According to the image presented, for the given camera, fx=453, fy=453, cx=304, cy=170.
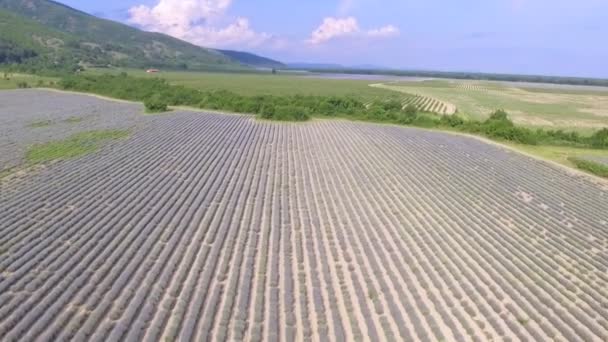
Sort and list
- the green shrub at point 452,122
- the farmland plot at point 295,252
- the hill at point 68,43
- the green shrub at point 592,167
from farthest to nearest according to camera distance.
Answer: the hill at point 68,43
the green shrub at point 452,122
the green shrub at point 592,167
the farmland plot at point 295,252

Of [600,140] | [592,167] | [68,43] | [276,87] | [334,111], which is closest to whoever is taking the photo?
[592,167]

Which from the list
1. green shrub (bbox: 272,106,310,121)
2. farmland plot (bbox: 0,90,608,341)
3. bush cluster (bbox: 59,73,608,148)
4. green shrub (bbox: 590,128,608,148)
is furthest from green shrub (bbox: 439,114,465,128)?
farmland plot (bbox: 0,90,608,341)

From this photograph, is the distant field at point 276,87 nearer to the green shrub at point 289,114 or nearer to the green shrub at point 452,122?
the green shrub at point 289,114

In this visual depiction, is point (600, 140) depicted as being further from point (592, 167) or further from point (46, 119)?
point (46, 119)

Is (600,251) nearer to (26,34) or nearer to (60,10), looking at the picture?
(26,34)

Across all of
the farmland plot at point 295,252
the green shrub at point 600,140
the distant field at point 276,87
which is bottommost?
the distant field at point 276,87

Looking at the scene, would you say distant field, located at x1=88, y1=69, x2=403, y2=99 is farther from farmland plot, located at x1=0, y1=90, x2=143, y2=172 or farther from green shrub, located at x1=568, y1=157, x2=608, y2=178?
green shrub, located at x1=568, y1=157, x2=608, y2=178

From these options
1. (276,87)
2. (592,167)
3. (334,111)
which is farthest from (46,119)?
(276,87)

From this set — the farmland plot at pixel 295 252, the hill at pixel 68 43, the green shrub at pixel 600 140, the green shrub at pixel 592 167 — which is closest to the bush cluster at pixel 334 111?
the green shrub at pixel 600 140

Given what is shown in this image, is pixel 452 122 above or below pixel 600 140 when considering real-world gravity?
above
